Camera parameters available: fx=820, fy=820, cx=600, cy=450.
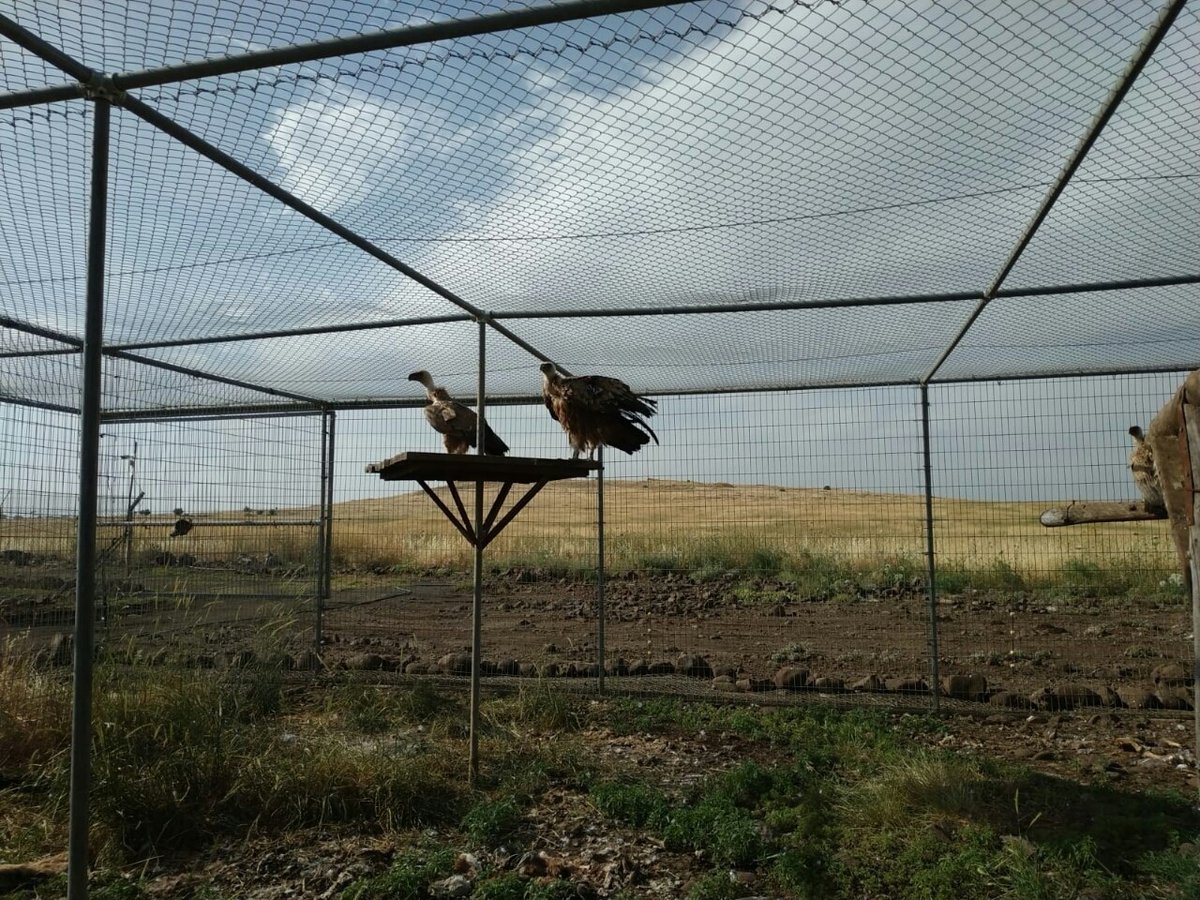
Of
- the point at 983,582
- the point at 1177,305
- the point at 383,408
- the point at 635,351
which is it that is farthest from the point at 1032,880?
the point at 983,582

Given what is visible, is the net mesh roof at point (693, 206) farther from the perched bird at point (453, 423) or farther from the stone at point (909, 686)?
the stone at point (909, 686)

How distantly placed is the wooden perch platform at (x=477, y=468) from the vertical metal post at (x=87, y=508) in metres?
1.60

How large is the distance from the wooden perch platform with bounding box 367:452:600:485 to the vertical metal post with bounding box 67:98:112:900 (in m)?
1.60

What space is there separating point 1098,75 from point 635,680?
6.02 meters

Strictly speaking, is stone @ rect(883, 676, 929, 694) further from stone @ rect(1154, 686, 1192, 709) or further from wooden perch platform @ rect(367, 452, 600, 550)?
wooden perch platform @ rect(367, 452, 600, 550)

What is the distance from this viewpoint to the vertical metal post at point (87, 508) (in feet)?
9.55

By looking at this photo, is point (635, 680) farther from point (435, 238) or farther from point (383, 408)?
point (435, 238)

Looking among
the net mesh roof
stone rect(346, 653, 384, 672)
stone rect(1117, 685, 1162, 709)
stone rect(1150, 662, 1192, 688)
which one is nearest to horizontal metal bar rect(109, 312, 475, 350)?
the net mesh roof

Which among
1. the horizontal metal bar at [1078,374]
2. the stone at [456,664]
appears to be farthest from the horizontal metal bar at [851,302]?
the stone at [456,664]

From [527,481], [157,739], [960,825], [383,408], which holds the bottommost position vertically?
[960,825]

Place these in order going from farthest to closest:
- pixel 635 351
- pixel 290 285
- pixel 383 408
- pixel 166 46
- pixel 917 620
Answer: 1. pixel 917 620
2. pixel 383 408
3. pixel 635 351
4. pixel 290 285
5. pixel 166 46

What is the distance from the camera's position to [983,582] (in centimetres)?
1306

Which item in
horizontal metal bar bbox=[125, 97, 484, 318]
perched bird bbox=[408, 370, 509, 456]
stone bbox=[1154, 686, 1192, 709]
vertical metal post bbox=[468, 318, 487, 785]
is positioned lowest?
stone bbox=[1154, 686, 1192, 709]

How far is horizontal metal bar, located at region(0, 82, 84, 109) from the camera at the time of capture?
291 cm
